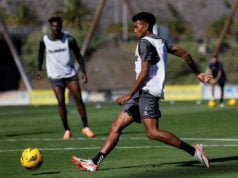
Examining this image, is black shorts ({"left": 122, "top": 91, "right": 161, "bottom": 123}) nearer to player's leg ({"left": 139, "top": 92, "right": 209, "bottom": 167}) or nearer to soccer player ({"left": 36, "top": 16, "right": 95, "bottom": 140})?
player's leg ({"left": 139, "top": 92, "right": 209, "bottom": 167})

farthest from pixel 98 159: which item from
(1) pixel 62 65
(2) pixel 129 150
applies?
(1) pixel 62 65

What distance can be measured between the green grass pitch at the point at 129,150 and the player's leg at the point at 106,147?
0.37 ft

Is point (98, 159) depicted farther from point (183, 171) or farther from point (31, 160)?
point (183, 171)

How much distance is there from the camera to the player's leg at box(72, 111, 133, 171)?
11.2 metres

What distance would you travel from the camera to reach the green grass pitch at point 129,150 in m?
11.0

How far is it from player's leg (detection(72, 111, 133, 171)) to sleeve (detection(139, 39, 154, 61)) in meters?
0.88

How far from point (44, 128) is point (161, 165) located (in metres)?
8.57

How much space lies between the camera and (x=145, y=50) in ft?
36.5

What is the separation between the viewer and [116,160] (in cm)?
1248

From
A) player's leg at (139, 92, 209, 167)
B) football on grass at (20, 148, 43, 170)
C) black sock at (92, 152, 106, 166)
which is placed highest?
player's leg at (139, 92, 209, 167)

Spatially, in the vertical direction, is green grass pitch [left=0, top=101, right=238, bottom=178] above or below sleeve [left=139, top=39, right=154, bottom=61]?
below

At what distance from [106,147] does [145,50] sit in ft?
4.45

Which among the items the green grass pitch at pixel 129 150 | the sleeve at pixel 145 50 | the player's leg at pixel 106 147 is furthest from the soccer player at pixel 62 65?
the sleeve at pixel 145 50

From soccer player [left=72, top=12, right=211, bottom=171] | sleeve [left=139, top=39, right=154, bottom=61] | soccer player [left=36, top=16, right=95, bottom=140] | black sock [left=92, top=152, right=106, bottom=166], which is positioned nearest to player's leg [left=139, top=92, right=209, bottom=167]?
soccer player [left=72, top=12, right=211, bottom=171]
